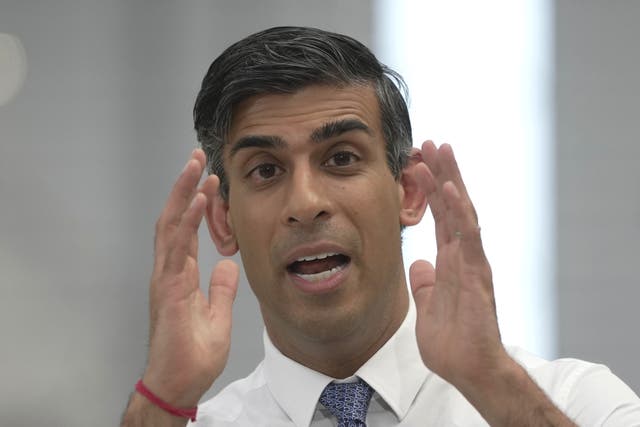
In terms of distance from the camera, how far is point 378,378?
180 cm

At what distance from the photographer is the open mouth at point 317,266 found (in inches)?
70.0

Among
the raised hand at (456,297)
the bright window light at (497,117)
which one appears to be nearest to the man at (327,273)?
the raised hand at (456,297)

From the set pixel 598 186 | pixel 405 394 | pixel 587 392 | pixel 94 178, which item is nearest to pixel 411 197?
pixel 405 394

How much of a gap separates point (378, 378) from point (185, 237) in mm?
470

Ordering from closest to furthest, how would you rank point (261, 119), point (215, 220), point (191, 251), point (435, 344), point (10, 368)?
point (435, 344) < point (191, 251) < point (261, 119) < point (215, 220) < point (10, 368)

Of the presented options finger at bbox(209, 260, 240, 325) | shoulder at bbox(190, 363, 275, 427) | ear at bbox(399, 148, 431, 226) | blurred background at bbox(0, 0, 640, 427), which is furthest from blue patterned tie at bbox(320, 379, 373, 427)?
blurred background at bbox(0, 0, 640, 427)

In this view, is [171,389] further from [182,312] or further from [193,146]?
[193,146]

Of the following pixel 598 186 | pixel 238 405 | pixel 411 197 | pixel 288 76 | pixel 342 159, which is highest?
pixel 288 76

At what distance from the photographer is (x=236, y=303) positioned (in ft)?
8.68

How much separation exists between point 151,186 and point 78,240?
0.25m

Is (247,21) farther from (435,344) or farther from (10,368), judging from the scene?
(435,344)

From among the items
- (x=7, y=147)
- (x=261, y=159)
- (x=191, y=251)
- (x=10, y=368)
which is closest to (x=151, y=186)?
(x=7, y=147)

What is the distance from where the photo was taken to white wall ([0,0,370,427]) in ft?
8.48

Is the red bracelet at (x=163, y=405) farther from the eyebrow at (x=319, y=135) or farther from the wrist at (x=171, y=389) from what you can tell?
the eyebrow at (x=319, y=135)
